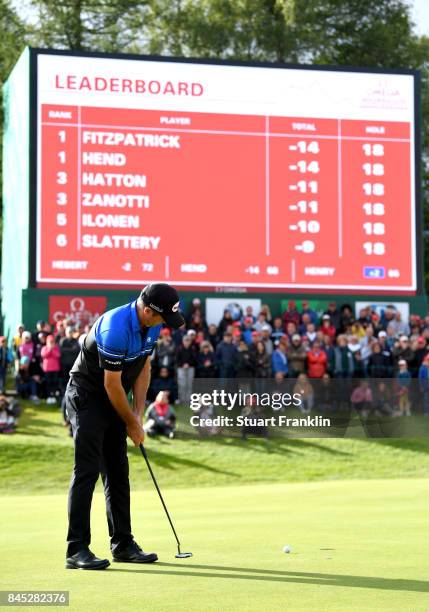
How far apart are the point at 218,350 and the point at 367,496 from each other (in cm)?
889

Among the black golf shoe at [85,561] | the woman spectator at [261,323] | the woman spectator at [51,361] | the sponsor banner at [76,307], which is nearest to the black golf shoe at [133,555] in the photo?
the black golf shoe at [85,561]

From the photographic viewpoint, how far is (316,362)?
76.2ft

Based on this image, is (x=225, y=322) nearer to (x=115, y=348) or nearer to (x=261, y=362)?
(x=261, y=362)

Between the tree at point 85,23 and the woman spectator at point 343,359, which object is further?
the tree at point 85,23

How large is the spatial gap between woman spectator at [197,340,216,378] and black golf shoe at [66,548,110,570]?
1556 cm

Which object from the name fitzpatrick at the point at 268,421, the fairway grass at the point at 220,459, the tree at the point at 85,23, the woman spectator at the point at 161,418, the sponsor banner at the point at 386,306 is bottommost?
the fairway grass at the point at 220,459

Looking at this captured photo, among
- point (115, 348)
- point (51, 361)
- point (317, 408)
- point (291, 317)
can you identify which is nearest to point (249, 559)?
point (115, 348)

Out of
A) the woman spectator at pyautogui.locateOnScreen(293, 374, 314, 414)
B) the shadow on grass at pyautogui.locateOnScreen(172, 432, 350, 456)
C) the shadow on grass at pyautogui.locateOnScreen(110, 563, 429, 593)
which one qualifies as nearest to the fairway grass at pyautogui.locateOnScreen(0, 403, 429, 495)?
the shadow on grass at pyautogui.locateOnScreen(172, 432, 350, 456)

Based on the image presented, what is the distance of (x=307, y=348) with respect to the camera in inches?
923

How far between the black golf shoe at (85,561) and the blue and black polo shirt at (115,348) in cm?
104

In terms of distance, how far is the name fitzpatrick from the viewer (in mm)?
15632

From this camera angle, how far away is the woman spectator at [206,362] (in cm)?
2266

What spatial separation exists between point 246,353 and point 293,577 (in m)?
16.2

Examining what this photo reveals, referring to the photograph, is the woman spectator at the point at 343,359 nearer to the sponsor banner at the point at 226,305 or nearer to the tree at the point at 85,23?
the sponsor banner at the point at 226,305
